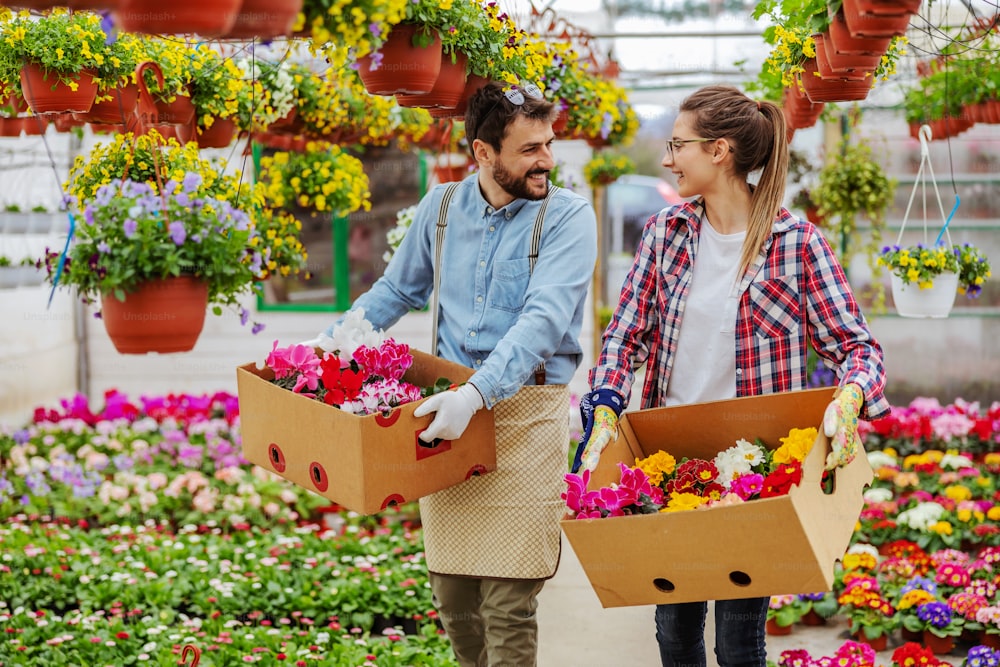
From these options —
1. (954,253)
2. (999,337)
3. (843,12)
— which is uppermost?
(843,12)

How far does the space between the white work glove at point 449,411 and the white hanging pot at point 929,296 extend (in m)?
2.65

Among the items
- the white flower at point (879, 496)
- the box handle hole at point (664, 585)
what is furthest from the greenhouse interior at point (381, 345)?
the white flower at point (879, 496)

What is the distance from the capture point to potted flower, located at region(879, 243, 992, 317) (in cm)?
420

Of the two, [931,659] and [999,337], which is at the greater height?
[999,337]

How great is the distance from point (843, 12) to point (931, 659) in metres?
1.98

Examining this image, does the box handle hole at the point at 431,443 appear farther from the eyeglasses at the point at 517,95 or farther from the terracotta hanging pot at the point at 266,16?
the terracotta hanging pot at the point at 266,16

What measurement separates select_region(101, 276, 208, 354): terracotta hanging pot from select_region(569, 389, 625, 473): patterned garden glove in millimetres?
887

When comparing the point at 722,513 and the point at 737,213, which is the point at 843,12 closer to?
the point at 737,213

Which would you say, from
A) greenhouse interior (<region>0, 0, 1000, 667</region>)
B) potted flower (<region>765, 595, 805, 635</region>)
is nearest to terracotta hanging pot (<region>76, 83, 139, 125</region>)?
greenhouse interior (<region>0, 0, 1000, 667</region>)

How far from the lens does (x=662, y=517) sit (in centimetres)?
182

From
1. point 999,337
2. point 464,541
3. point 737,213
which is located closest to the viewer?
point 737,213

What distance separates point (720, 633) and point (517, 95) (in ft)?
4.33

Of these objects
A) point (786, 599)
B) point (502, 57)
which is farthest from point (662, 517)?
point (786, 599)

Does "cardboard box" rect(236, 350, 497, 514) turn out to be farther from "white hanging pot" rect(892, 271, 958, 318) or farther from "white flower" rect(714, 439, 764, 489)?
"white hanging pot" rect(892, 271, 958, 318)
